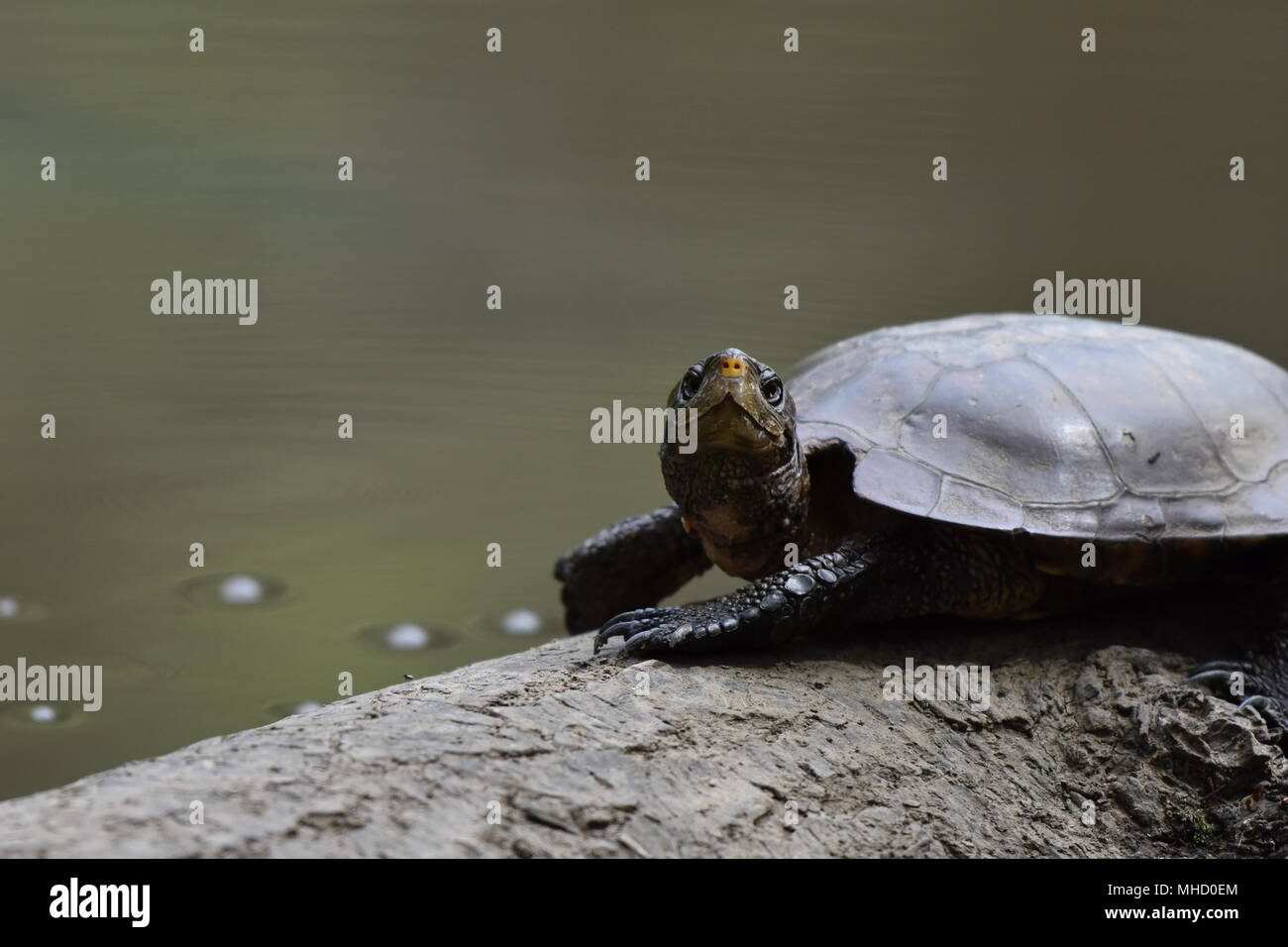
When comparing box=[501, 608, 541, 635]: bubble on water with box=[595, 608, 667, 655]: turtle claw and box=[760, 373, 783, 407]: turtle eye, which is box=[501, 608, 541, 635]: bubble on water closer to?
box=[595, 608, 667, 655]: turtle claw

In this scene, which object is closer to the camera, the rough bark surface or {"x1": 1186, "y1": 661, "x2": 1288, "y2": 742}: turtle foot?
A: the rough bark surface

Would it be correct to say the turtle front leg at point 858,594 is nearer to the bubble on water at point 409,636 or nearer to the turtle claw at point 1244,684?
the turtle claw at point 1244,684

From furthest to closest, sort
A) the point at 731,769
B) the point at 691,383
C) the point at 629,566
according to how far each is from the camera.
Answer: the point at 629,566 → the point at 691,383 → the point at 731,769

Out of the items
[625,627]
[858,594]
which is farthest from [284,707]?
[858,594]

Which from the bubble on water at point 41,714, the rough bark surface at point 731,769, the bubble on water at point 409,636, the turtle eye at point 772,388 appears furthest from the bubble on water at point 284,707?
the turtle eye at point 772,388

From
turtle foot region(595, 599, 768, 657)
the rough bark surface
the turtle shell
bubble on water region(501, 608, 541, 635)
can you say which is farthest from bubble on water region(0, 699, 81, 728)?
the turtle shell

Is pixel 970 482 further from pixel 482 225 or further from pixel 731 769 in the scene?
pixel 482 225
